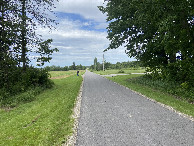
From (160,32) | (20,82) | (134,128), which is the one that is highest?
(160,32)

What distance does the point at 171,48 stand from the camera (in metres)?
11.0

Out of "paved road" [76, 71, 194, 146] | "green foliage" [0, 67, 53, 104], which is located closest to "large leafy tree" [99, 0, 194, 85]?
"paved road" [76, 71, 194, 146]

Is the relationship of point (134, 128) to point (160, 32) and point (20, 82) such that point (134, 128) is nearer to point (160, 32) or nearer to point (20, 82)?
point (160, 32)

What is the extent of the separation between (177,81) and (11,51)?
15.2 m

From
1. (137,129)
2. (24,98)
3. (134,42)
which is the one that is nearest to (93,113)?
(137,129)

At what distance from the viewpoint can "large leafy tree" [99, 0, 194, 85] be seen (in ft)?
32.3

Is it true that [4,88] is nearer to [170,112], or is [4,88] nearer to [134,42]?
[170,112]

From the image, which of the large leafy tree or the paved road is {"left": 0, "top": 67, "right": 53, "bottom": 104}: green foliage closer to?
the paved road

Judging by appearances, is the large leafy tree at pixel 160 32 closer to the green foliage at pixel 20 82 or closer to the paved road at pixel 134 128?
the paved road at pixel 134 128

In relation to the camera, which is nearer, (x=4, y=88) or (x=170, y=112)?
(x=170, y=112)

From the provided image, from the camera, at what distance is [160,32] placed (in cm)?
1083

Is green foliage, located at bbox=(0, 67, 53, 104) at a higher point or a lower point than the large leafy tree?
lower

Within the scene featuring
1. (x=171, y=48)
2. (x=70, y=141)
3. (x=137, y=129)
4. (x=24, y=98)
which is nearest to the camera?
(x=70, y=141)

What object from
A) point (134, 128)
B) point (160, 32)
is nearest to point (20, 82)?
point (134, 128)
